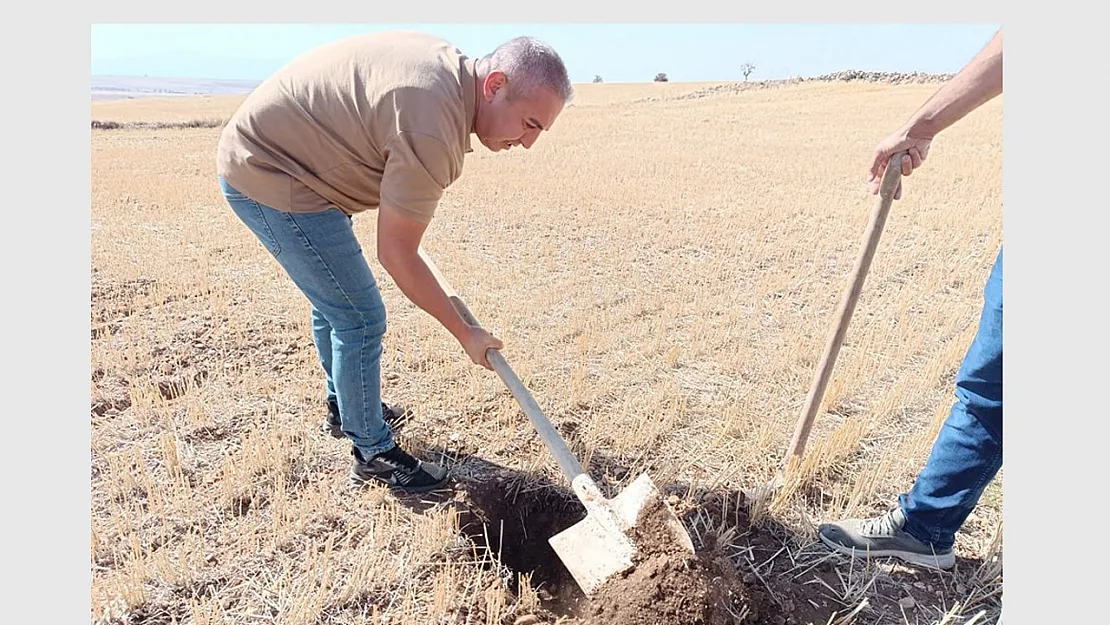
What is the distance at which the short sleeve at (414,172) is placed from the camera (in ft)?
6.40

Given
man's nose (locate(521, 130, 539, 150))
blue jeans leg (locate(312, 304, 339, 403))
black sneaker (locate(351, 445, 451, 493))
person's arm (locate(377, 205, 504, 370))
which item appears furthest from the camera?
blue jeans leg (locate(312, 304, 339, 403))

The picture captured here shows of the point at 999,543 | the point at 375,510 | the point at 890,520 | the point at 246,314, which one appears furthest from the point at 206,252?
the point at 999,543

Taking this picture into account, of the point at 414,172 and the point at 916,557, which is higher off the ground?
the point at 414,172

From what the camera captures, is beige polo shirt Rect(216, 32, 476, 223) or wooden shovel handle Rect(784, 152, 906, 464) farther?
wooden shovel handle Rect(784, 152, 906, 464)

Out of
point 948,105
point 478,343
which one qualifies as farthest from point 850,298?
point 478,343

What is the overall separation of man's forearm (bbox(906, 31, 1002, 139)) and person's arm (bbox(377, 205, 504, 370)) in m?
1.62

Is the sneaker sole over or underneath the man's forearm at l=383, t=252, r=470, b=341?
underneath

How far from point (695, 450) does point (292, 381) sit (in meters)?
2.09

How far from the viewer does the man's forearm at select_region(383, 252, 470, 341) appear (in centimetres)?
212

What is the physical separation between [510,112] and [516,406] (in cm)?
164

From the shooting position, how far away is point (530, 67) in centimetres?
200

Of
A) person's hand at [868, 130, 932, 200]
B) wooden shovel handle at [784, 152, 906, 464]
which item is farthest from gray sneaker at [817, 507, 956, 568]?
person's hand at [868, 130, 932, 200]

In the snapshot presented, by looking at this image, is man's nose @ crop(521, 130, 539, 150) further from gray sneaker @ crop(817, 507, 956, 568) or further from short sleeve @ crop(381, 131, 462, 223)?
gray sneaker @ crop(817, 507, 956, 568)

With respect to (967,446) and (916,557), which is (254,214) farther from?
(916,557)
